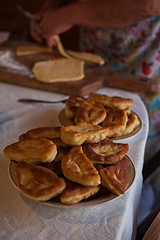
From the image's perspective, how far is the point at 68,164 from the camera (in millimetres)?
719

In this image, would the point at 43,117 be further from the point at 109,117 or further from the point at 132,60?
the point at 132,60

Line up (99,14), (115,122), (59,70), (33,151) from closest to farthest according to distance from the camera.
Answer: (33,151) < (115,122) < (59,70) < (99,14)

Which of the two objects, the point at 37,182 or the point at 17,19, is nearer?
the point at 37,182

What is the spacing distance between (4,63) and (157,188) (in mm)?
1344

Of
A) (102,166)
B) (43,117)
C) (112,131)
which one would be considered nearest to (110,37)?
(43,117)

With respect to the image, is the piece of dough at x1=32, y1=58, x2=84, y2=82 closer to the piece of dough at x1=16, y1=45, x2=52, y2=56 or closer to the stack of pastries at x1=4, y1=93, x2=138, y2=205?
the piece of dough at x1=16, y1=45, x2=52, y2=56

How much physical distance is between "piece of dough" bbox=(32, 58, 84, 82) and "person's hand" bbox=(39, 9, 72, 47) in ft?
0.92

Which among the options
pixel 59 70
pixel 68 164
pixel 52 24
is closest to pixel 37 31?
pixel 52 24

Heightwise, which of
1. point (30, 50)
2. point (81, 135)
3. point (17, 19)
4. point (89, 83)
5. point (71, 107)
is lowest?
point (17, 19)

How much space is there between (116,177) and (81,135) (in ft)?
0.53

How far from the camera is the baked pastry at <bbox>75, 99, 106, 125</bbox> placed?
3.35 ft

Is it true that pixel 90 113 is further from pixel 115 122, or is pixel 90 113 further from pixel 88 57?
pixel 88 57

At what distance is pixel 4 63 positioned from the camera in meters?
1.81

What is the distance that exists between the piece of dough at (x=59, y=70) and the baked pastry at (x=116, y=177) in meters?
0.93
